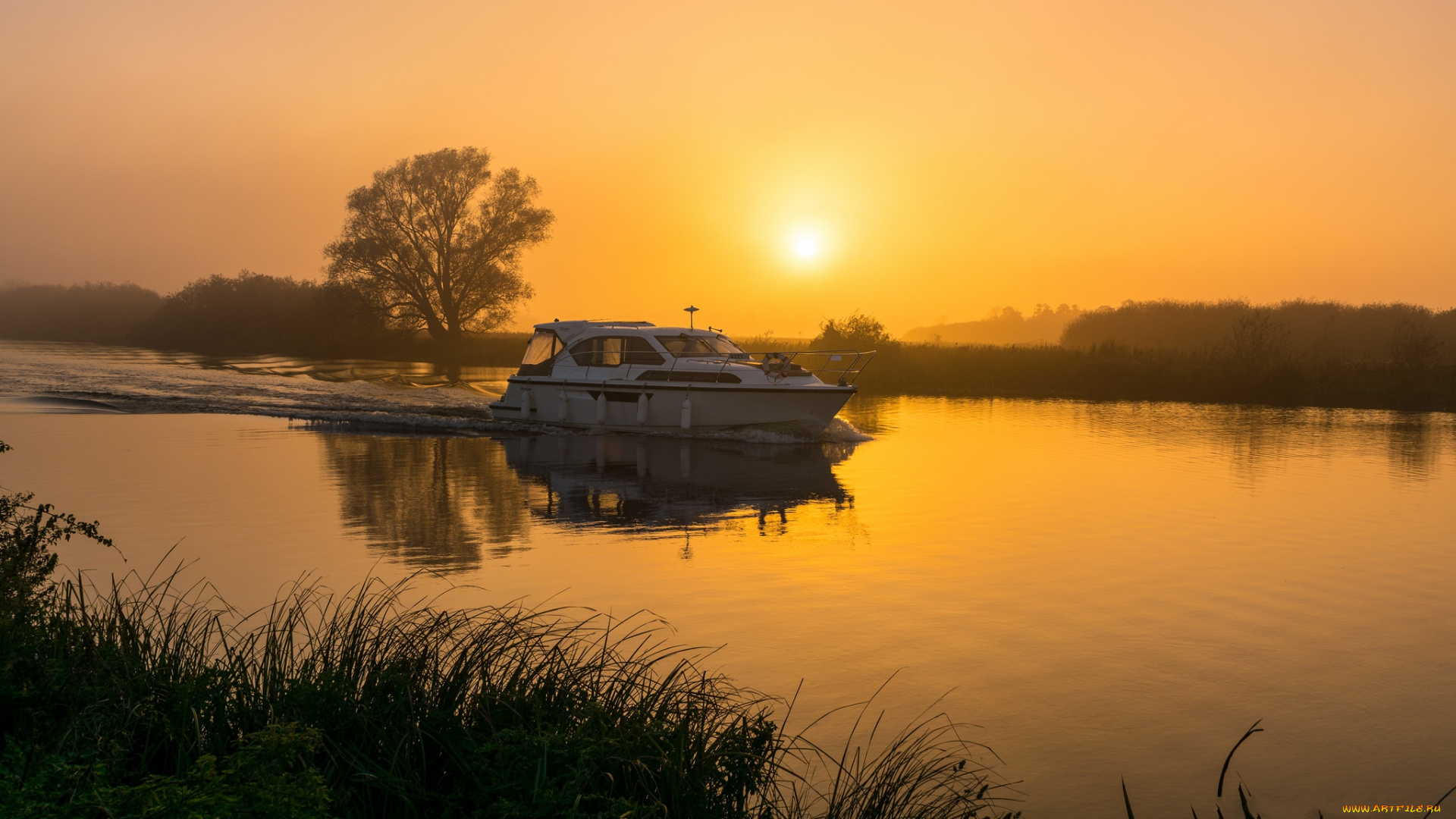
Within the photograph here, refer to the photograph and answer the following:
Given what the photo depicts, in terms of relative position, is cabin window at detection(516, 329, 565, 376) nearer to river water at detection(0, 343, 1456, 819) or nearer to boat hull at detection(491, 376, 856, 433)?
boat hull at detection(491, 376, 856, 433)

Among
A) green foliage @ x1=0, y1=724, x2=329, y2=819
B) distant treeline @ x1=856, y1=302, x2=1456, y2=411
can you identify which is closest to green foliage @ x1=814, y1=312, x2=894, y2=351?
distant treeline @ x1=856, y1=302, x2=1456, y2=411

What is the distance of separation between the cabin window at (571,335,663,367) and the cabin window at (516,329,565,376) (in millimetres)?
796

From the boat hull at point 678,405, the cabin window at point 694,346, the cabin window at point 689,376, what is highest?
the cabin window at point 694,346

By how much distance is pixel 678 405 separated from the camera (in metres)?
21.2

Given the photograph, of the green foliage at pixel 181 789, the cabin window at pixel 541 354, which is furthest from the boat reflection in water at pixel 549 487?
the green foliage at pixel 181 789

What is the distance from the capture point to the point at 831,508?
43.0 feet

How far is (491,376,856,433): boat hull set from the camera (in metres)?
20.5

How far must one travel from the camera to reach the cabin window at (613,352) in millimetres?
21984

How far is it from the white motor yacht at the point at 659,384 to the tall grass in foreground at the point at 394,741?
14.9m

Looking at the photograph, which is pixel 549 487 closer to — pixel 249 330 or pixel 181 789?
pixel 181 789

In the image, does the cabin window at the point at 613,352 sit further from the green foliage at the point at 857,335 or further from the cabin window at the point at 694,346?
the green foliage at the point at 857,335

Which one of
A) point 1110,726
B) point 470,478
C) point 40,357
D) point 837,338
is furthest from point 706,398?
point 40,357

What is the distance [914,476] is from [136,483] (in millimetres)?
10990

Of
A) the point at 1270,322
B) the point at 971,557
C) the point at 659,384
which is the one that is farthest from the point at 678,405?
the point at 1270,322
